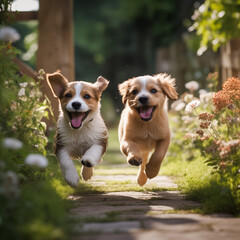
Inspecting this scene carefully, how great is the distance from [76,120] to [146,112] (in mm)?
804

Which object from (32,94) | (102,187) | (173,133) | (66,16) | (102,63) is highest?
(102,63)

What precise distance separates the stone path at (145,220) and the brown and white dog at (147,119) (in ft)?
2.00

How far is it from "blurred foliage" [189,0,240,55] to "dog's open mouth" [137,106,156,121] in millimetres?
1407

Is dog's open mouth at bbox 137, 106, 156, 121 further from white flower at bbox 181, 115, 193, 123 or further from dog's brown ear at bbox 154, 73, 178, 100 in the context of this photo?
white flower at bbox 181, 115, 193, 123

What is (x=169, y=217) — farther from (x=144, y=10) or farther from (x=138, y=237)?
(x=144, y=10)

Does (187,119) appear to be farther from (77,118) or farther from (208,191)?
(208,191)

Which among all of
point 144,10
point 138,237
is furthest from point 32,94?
point 144,10

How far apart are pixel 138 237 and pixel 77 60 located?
27.4 metres

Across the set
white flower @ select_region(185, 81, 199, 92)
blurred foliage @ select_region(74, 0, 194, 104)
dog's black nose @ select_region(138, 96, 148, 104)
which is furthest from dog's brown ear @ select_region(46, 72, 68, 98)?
blurred foliage @ select_region(74, 0, 194, 104)

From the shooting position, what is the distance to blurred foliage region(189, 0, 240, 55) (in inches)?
207

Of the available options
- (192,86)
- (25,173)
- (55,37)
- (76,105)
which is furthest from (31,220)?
(55,37)

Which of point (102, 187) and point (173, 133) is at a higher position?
point (173, 133)

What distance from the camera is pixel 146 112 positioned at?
5.05 metres

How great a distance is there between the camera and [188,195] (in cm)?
441
